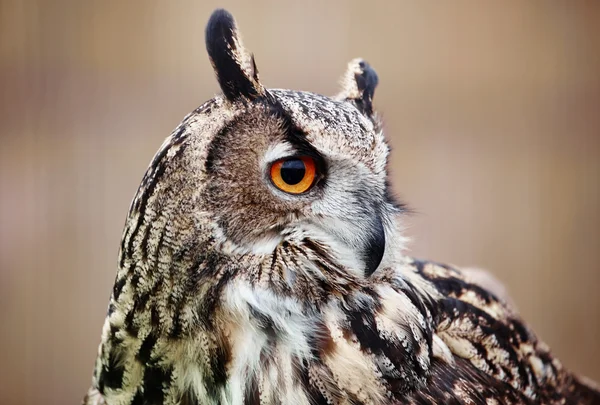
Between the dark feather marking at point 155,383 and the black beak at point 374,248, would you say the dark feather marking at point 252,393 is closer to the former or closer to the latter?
the dark feather marking at point 155,383

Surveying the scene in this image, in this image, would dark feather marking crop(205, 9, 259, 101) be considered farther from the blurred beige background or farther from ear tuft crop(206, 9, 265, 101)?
the blurred beige background

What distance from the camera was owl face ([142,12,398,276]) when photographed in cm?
90

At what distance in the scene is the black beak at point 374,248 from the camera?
38.9 inches

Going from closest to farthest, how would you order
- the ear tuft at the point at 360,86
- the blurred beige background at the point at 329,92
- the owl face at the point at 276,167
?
the owl face at the point at 276,167 → the ear tuft at the point at 360,86 → the blurred beige background at the point at 329,92

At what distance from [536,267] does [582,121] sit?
107cm

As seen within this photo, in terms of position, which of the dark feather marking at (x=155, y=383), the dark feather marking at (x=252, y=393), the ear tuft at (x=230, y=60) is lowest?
the dark feather marking at (x=155, y=383)

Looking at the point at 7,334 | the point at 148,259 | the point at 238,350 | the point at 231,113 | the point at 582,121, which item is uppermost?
the point at 582,121

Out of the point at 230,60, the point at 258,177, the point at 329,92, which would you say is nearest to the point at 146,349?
the point at 258,177

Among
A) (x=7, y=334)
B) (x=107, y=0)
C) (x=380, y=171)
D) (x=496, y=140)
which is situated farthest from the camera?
(x=496, y=140)

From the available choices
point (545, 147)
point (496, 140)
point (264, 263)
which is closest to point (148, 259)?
point (264, 263)

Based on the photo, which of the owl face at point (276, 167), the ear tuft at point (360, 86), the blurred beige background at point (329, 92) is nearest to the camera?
the owl face at point (276, 167)

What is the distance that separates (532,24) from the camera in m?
3.80

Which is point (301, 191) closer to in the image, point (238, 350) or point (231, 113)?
point (231, 113)

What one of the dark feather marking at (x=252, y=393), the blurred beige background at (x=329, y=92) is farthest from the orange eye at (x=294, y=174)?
the blurred beige background at (x=329, y=92)
